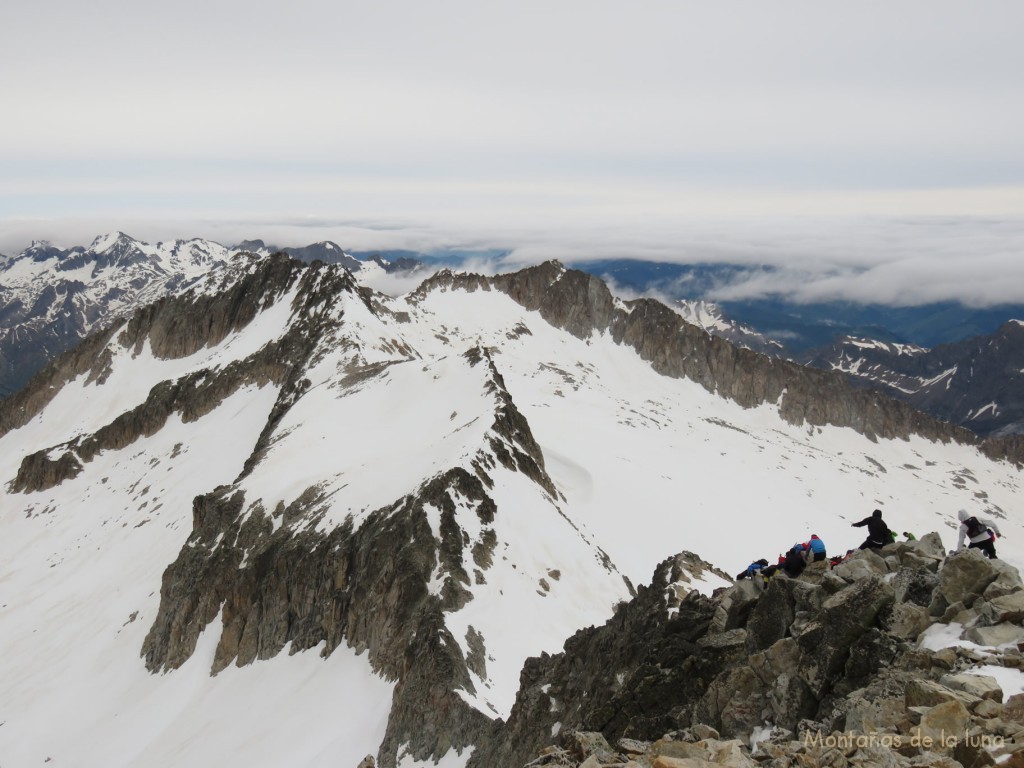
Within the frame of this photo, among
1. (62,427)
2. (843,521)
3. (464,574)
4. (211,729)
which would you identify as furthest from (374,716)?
(62,427)

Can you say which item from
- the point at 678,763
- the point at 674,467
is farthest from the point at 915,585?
the point at 674,467

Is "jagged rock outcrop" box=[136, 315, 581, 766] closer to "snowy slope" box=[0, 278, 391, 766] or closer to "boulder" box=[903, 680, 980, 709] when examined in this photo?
"snowy slope" box=[0, 278, 391, 766]

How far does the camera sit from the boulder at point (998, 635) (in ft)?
37.8

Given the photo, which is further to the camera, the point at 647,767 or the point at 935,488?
the point at 935,488

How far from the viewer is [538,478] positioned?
51.4m

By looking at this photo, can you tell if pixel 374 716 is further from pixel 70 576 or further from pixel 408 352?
pixel 408 352

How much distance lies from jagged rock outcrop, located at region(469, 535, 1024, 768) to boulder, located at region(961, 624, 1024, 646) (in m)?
0.15

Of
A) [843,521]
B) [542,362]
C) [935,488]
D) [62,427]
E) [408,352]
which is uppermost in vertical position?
[408,352]

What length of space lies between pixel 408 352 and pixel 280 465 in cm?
5178

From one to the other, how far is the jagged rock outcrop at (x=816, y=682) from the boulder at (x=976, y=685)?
21 mm

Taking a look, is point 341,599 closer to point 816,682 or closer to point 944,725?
point 816,682

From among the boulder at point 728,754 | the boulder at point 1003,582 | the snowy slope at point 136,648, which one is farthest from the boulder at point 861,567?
the snowy slope at point 136,648

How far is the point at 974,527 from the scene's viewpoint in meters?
16.1

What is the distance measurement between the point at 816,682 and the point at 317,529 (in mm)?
32243
